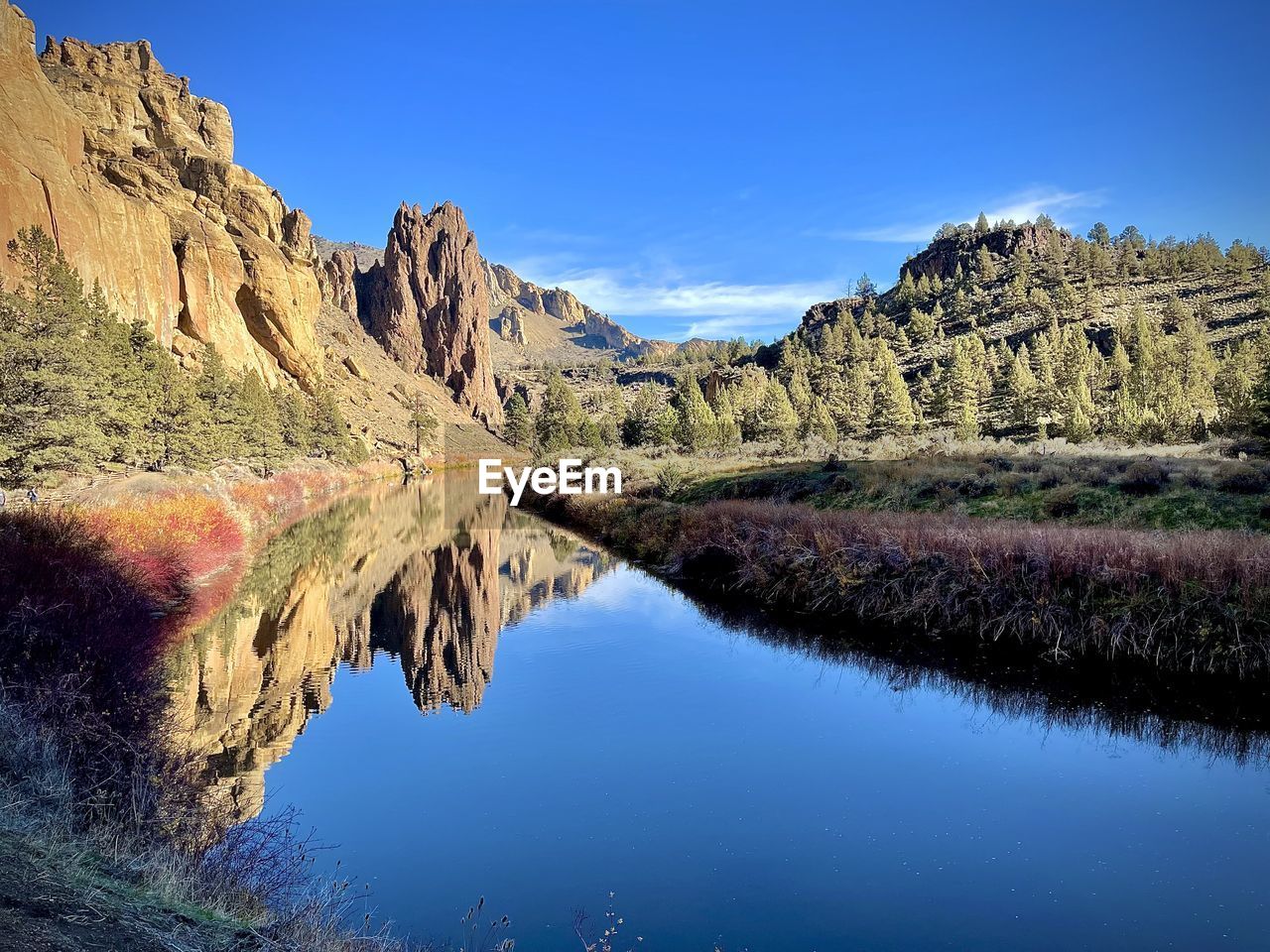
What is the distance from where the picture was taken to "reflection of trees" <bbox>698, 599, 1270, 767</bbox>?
1097 cm

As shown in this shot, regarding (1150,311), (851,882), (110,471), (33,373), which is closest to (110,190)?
(110,471)

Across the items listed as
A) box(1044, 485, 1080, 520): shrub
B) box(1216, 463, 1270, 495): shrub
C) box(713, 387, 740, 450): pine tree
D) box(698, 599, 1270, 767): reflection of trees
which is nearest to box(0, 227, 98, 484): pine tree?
box(698, 599, 1270, 767): reflection of trees

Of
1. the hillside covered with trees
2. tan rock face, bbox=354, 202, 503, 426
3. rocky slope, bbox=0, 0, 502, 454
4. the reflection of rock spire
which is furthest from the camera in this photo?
tan rock face, bbox=354, 202, 503, 426

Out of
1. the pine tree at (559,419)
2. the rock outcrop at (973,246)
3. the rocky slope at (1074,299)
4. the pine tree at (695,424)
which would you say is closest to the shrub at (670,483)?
the pine tree at (695,424)

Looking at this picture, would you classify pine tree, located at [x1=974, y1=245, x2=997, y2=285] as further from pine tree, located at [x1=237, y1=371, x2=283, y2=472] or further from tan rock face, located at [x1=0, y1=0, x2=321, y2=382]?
pine tree, located at [x1=237, y1=371, x2=283, y2=472]

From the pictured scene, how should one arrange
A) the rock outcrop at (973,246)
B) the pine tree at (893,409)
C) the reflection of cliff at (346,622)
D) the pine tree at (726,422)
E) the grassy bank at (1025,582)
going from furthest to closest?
the rock outcrop at (973,246) < the pine tree at (726,422) < the pine tree at (893,409) < the grassy bank at (1025,582) < the reflection of cliff at (346,622)

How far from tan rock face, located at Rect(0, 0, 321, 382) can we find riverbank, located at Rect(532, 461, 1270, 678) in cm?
4271

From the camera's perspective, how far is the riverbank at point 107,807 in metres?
4.64

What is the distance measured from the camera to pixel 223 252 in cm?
7550

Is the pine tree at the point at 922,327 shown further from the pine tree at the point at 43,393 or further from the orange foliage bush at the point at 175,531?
the pine tree at the point at 43,393

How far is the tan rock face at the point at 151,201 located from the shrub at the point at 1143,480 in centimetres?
5127

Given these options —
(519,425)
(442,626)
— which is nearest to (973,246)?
(519,425)

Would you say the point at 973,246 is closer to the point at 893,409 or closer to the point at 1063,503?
the point at 893,409

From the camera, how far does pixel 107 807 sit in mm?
6641
